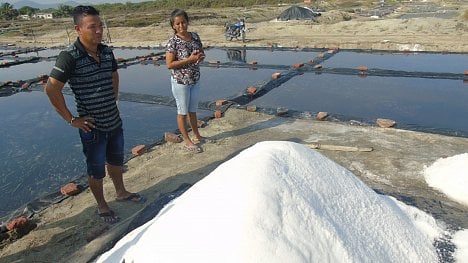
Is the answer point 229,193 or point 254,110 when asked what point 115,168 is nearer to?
point 229,193

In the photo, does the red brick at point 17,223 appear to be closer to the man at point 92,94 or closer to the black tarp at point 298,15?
the man at point 92,94

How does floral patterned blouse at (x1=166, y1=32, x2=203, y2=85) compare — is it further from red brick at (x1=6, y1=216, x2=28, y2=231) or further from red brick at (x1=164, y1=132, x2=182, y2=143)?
red brick at (x1=6, y1=216, x2=28, y2=231)

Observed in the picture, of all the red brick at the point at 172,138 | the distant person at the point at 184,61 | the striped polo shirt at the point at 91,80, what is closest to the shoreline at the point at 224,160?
the red brick at the point at 172,138

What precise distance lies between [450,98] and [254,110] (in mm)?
2655

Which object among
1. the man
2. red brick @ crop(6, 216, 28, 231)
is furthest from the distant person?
red brick @ crop(6, 216, 28, 231)

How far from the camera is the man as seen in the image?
214cm

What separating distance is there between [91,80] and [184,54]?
1138 mm

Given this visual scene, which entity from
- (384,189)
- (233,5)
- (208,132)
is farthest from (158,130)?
(233,5)

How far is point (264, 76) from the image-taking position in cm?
670

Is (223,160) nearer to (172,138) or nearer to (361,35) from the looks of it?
(172,138)

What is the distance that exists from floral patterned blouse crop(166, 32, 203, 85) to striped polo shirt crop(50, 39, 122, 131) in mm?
849

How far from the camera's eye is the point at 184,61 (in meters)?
3.19

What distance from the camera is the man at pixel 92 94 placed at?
2.14 metres

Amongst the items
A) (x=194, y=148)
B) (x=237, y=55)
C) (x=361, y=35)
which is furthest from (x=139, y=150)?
(x=361, y=35)
